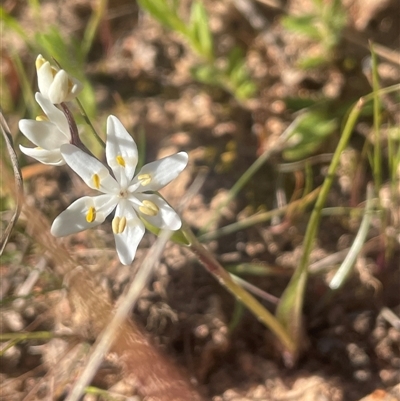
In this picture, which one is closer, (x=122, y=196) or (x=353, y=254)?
(x=122, y=196)

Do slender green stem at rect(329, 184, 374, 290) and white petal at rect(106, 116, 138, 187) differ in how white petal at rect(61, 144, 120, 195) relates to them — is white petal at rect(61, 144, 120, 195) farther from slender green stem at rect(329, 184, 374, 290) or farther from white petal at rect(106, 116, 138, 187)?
slender green stem at rect(329, 184, 374, 290)

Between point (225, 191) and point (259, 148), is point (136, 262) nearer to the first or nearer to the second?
point (225, 191)

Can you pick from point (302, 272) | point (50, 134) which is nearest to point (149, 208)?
point (50, 134)

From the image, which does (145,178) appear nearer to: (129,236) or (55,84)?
(129,236)

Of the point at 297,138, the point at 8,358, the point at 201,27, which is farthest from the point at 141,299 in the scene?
the point at 201,27

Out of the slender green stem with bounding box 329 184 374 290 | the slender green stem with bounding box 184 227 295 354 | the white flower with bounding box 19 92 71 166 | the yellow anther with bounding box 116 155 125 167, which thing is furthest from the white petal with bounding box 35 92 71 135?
the slender green stem with bounding box 329 184 374 290

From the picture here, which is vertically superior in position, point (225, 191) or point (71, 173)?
point (71, 173)
